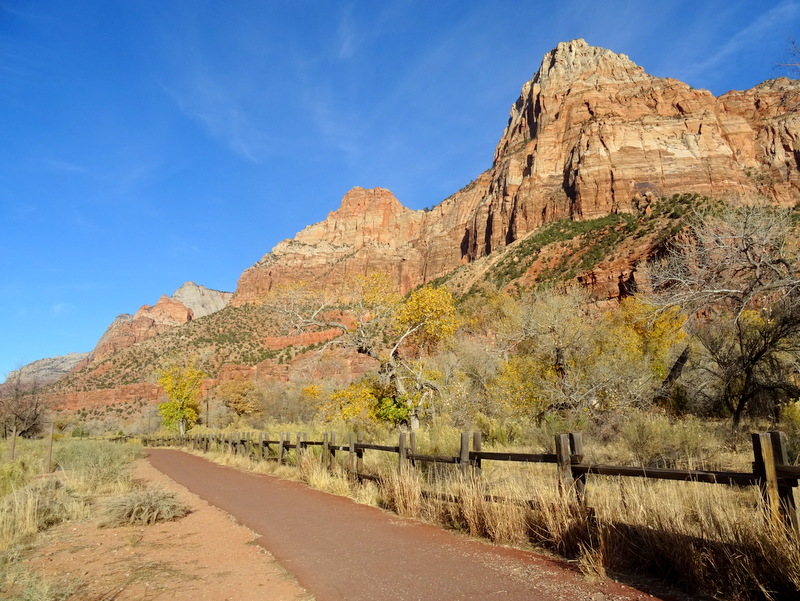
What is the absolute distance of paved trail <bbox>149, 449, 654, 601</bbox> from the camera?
178 inches

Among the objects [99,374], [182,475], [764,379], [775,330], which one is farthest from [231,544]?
[99,374]

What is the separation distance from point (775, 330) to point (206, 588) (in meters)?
15.1

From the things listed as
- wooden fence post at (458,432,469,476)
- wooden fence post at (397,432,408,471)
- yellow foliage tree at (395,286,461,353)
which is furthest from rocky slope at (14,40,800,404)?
wooden fence post at (458,432,469,476)

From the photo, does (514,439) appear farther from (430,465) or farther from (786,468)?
(786,468)

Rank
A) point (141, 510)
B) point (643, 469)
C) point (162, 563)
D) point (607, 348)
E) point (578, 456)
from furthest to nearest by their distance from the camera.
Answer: point (607, 348)
point (141, 510)
point (578, 456)
point (162, 563)
point (643, 469)

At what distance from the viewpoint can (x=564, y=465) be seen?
6.02 metres

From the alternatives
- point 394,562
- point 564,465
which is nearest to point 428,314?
point 564,465

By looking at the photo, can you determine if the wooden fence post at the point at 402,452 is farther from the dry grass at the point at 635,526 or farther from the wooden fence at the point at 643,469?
the dry grass at the point at 635,526

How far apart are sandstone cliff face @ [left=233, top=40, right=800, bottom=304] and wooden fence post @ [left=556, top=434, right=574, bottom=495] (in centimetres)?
7288

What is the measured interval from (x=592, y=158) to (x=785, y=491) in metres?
88.7

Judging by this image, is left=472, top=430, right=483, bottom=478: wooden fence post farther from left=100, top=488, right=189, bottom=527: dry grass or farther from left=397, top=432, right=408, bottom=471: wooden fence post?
left=100, top=488, right=189, bottom=527: dry grass

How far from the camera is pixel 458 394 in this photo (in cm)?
1773

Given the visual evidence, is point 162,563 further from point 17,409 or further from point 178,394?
point 178,394

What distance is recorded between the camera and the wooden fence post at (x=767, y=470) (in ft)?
13.3
